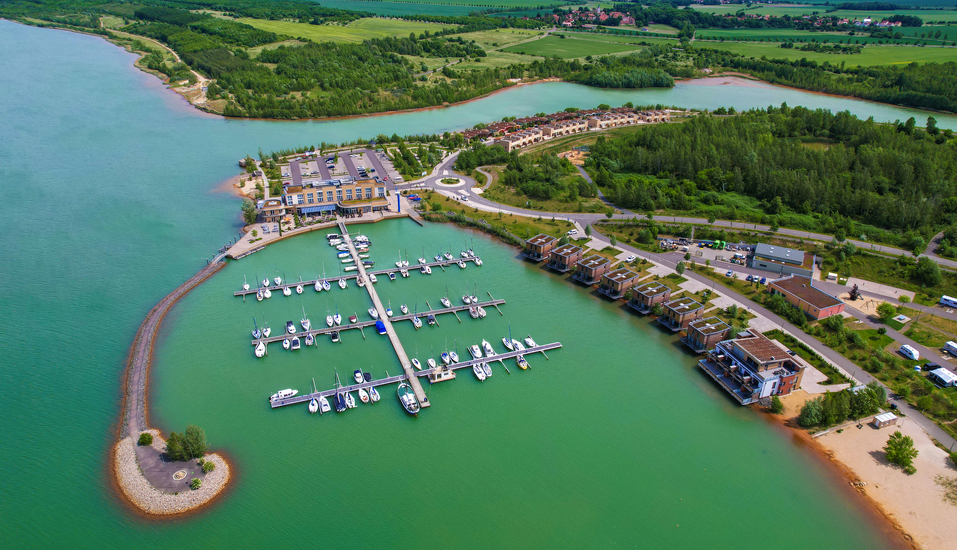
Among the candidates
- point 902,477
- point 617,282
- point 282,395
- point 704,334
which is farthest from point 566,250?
point 902,477

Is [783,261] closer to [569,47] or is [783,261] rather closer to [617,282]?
[617,282]

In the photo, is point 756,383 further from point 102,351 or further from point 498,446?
point 102,351

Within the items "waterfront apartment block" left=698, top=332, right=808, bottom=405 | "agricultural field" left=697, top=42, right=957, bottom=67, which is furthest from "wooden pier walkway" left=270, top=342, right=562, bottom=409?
"agricultural field" left=697, top=42, right=957, bottom=67

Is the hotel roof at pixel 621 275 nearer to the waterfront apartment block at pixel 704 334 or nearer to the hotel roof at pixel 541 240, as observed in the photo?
the waterfront apartment block at pixel 704 334

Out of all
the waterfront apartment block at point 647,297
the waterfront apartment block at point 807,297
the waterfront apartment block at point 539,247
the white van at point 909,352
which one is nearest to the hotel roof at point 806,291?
the waterfront apartment block at point 807,297

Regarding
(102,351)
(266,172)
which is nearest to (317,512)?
(102,351)

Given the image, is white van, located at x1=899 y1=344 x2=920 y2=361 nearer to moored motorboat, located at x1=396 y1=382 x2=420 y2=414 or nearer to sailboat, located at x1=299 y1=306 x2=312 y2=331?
moored motorboat, located at x1=396 y1=382 x2=420 y2=414
